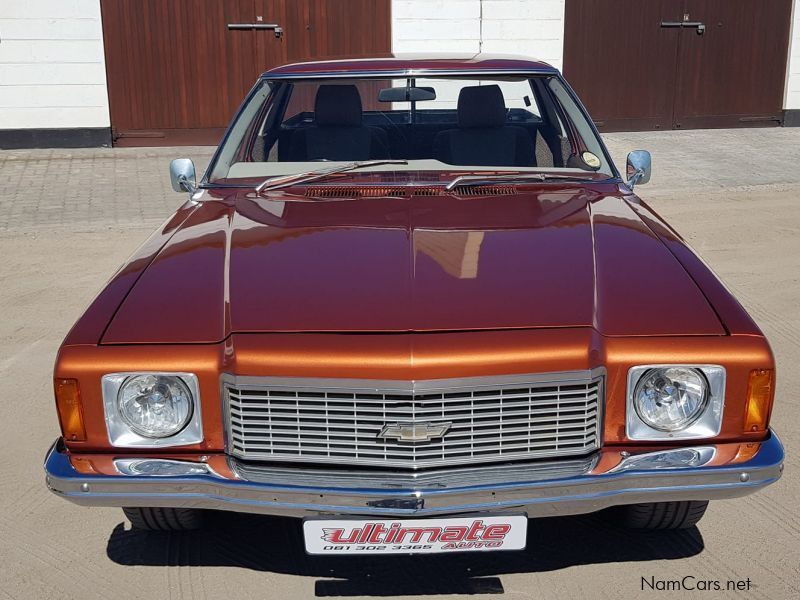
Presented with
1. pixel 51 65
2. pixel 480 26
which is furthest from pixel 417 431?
pixel 480 26

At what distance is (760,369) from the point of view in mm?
2693

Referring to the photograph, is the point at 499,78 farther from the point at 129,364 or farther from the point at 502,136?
the point at 129,364

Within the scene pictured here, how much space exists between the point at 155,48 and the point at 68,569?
9.23 metres

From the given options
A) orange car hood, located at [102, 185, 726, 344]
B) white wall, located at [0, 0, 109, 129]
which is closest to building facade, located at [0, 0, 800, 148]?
white wall, located at [0, 0, 109, 129]

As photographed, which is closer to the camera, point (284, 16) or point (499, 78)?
point (499, 78)

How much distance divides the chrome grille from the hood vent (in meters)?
1.26

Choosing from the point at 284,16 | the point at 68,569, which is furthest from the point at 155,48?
the point at 68,569

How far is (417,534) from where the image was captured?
8.79ft

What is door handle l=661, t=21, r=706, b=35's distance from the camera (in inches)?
497

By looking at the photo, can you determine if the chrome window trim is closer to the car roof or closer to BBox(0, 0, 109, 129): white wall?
the car roof

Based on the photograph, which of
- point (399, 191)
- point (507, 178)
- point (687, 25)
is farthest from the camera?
point (687, 25)

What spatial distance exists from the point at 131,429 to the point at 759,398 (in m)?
1.77

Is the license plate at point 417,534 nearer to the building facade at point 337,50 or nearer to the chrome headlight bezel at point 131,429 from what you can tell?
the chrome headlight bezel at point 131,429

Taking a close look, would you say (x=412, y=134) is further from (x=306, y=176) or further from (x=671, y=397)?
(x=671, y=397)
